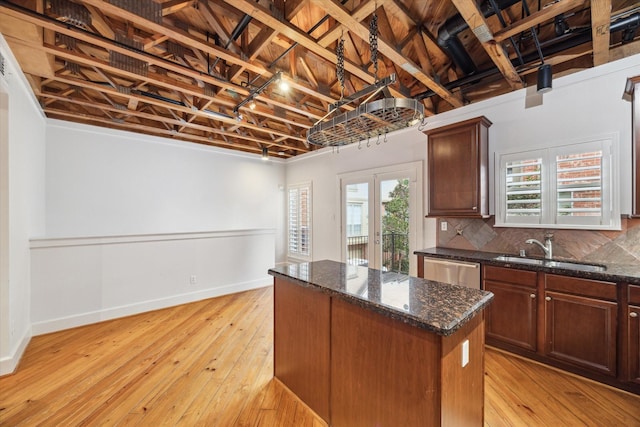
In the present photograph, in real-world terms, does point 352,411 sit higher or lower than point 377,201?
lower

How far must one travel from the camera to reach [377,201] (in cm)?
471

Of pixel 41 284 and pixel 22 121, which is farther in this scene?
pixel 41 284

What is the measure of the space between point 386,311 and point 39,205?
16.3 ft

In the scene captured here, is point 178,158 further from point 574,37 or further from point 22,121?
point 574,37

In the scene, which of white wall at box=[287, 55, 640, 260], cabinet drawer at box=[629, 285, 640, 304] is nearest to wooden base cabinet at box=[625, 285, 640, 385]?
cabinet drawer at box=[629, 285, 640, 304]

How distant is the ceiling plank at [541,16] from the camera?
1.92 meters

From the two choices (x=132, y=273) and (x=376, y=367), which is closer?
(x=376, y=367)

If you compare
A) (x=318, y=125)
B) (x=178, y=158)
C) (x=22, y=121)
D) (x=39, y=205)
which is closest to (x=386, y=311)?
(x=318, y=125)

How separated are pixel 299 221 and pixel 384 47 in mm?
4644

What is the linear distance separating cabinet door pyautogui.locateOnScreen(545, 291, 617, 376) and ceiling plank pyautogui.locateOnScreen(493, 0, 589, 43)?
2296 mm

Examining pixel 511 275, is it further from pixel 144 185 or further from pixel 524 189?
pixel 144 185

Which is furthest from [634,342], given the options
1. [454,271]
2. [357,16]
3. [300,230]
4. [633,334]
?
[300,230]

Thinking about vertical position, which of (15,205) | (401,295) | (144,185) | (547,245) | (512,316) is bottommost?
(512,316)

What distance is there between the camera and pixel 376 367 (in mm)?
1539
